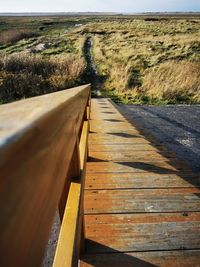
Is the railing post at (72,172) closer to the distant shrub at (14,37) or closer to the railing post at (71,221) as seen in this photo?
the railing post at (71,221)

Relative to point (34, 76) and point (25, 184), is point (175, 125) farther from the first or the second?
point (34, 76)

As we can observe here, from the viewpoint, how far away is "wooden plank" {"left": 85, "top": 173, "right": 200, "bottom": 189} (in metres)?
3.33

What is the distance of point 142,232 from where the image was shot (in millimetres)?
2465

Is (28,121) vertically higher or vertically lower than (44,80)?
higher

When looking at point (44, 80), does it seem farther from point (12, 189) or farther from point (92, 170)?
point (12, 189)

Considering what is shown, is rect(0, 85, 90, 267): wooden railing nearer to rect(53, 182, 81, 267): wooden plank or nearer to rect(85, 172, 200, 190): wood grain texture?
rect(53, 182, 81, 267): wooden plank

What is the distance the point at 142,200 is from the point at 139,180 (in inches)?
20.1

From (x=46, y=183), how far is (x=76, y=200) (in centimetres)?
111

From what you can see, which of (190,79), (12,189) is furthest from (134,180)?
(190,79)

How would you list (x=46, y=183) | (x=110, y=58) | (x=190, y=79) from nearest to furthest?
1. (x=46, y=183)
2. (x=190, y=79)
3. (x=110, y=58)

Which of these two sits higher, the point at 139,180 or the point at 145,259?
the point at 145,259

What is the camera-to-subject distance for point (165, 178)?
11.6 feet

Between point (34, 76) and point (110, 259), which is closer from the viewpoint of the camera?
point (110, 259)

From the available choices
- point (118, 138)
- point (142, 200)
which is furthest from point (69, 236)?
point (118, 138)
